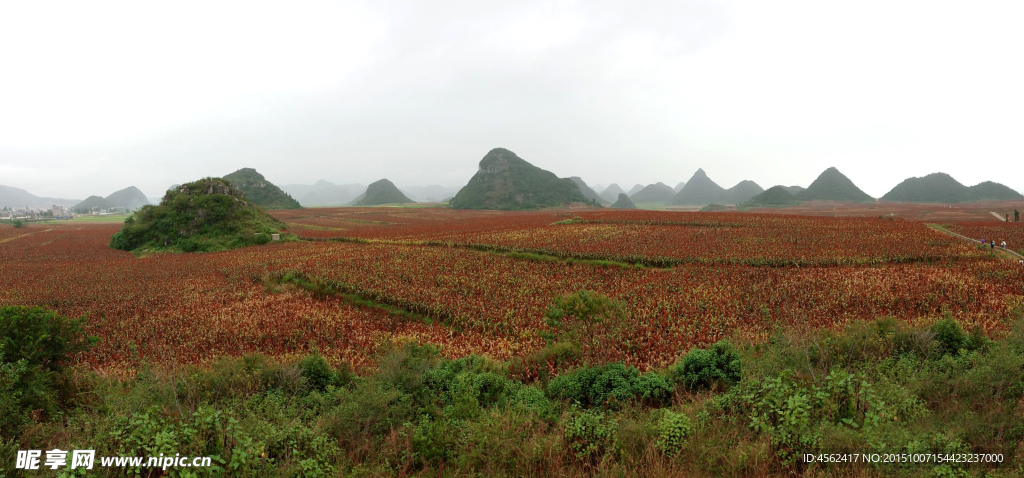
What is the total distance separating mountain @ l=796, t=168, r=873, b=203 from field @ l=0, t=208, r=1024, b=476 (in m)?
140

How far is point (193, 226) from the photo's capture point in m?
30.6

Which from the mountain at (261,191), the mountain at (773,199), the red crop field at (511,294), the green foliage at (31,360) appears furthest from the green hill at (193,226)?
the mountain at (773,199)

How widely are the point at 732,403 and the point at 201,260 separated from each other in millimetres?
26937

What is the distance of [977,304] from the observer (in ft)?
35.8

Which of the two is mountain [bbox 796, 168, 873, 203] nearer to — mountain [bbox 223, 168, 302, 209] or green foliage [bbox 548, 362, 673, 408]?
green foliage [bbox 548, 362, 673, 408]

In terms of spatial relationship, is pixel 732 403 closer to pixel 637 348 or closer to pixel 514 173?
pixel 637 348

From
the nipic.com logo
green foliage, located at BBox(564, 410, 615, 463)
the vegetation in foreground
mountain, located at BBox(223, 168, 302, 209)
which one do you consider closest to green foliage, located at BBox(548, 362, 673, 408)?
the vegetation in foreground

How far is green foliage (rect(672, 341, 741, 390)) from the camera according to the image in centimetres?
707

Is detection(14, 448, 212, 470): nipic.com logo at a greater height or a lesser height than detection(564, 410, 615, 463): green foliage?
greater

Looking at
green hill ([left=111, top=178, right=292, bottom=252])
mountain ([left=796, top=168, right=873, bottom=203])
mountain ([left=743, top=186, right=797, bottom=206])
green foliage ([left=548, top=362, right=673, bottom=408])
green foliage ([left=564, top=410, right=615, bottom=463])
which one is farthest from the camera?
mountain ([left=796, top=168, right=873, bottom=203])

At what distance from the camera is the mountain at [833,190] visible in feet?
445

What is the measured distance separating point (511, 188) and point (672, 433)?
13600cm

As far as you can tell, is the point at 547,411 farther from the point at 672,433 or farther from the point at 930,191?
the point at 930,191

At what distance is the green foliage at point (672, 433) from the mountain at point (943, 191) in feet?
516
